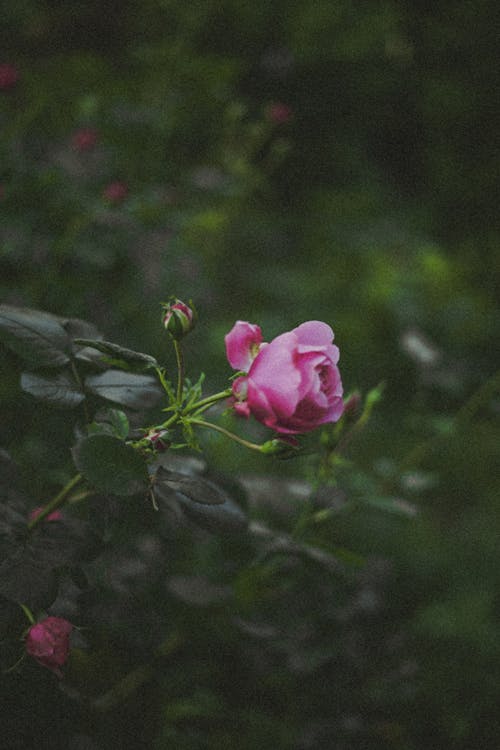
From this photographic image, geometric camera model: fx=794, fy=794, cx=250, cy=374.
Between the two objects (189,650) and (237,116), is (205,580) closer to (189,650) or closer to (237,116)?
(189,650)

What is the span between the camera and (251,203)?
2953mm

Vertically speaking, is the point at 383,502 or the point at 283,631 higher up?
the point at 383,502

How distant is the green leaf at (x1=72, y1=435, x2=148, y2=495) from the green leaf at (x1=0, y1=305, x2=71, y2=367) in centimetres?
11

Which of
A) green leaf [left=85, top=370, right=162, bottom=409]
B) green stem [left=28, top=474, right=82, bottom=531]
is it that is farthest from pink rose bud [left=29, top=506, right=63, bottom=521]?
green leaf [left=85, top=370, right=162, bottom=409]

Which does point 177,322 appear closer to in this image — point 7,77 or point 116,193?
point 116,193

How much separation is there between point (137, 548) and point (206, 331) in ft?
4.36

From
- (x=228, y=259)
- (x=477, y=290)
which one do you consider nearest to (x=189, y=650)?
(x=228, y=259)

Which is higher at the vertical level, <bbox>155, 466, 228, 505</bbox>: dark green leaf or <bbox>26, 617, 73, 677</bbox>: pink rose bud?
<bbox>155, 466, 228, 505</bbox>: dark green leaf

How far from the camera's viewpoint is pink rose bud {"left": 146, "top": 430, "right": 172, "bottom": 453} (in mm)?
586

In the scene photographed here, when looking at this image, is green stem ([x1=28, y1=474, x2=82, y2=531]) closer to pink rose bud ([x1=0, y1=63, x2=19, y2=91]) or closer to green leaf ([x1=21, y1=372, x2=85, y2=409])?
green leaf ([x1=21, y1=372, x2=85, y2=409])

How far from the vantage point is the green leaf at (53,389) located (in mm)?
619

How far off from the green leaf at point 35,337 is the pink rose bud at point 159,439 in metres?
0.11

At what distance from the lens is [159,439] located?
587 millimetres

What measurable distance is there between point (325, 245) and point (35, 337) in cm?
246
